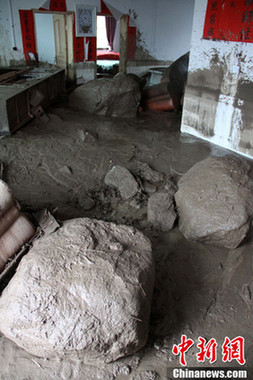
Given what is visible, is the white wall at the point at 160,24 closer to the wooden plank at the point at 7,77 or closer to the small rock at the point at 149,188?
the wooden plank at the point at 7,77

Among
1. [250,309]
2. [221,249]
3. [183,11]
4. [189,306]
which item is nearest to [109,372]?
[189,306]

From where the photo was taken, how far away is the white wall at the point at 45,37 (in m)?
10.3

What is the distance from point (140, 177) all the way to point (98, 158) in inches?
39.3

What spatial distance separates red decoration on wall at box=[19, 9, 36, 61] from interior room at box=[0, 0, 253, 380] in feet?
0.10

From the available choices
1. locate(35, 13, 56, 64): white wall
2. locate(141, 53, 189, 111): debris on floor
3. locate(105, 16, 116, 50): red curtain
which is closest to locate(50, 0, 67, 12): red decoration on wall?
locate(35, 13, 56, 64): white wall

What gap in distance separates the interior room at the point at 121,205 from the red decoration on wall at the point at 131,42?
929 mm

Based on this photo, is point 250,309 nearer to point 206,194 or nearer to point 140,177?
point 206,194

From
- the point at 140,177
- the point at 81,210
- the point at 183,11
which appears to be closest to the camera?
the point at 81,210

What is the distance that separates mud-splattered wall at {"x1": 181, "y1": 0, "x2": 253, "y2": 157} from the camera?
6.17 metres

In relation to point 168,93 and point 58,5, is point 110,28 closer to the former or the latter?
point 58,5

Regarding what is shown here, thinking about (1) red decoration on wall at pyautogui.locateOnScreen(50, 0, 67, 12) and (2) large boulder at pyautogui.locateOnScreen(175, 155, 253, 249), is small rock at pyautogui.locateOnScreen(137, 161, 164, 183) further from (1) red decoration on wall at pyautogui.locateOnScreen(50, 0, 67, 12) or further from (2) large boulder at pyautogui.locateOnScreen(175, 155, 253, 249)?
(1) red decoration on wall at pyautogui.locateOnScreen(50, 0, 67, 12)

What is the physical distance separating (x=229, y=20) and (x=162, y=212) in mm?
4147

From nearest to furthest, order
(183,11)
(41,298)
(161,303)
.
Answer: (41,298) < (161,303) < (183,11)

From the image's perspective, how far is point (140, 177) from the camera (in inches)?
227
